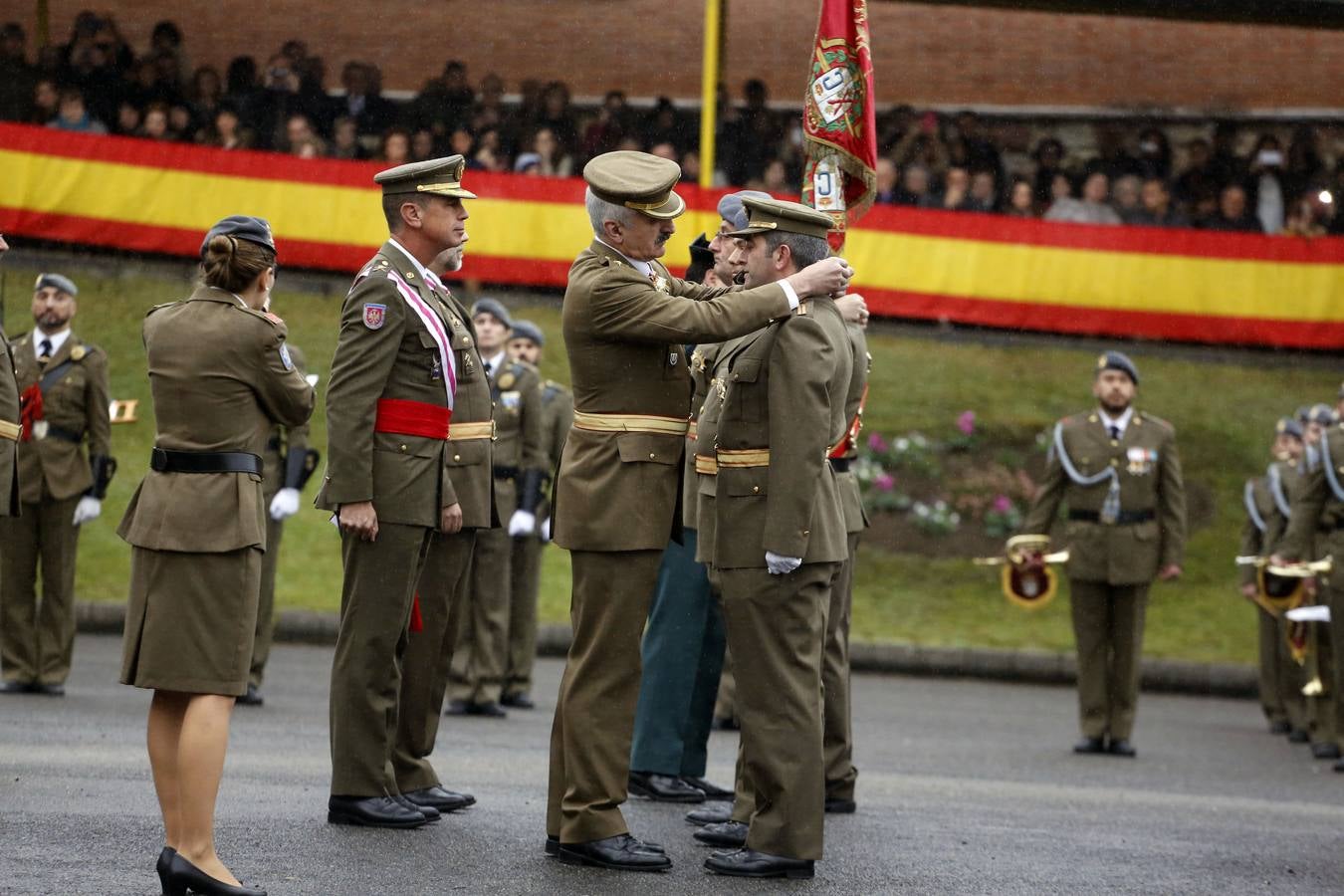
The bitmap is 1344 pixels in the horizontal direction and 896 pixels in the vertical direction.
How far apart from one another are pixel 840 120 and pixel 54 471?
4.89 meters

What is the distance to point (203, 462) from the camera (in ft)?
18.0

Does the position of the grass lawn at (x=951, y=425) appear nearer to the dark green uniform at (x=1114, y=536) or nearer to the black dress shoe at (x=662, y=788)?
the dark green uniform at (x=1114, y=536)

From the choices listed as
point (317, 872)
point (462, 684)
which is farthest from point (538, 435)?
point (317, 872)

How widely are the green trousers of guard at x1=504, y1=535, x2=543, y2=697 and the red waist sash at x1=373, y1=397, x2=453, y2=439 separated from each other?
4744 millimetres

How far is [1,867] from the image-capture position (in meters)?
5.50

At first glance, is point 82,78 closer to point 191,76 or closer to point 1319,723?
point 191,76

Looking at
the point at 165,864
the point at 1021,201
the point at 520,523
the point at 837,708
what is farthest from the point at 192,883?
the point at 1021,201

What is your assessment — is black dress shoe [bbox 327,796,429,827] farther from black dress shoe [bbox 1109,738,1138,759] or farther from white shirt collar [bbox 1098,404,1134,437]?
white shirt collar [bbox 1098,404,1134,437]

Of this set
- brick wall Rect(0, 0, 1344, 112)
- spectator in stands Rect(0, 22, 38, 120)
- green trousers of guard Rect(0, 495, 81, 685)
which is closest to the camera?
green trousers of guard Rect(0, 495, 81, 685)

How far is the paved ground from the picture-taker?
5.78 metres

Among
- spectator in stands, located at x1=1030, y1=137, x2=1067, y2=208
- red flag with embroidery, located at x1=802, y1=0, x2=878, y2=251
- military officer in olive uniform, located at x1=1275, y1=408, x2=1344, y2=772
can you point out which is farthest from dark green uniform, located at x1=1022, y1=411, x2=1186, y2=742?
spectator in stands, located at x1=1030, y1=137, x2=1067, y2=208

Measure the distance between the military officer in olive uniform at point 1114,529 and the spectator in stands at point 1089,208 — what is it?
8664 mm

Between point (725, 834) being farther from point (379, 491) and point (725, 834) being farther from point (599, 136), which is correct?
point (599, 136)

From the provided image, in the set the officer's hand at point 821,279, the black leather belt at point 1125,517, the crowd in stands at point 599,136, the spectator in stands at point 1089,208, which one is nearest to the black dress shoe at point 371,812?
the officer's hand at point 821,279
